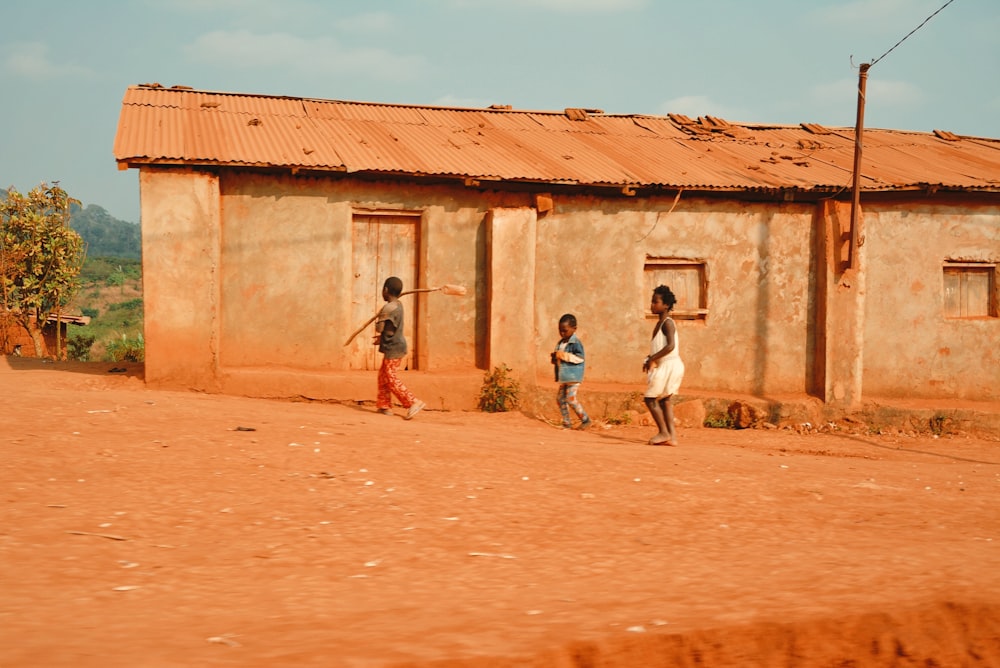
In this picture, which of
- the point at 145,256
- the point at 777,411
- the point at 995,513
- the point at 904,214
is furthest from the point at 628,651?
the point at 904,214

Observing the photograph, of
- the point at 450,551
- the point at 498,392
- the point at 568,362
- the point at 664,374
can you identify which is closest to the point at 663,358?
the point at 664,374

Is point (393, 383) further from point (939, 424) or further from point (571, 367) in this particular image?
point (939, 424)

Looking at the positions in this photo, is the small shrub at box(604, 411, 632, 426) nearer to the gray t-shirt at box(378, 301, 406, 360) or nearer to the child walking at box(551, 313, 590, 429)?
the child walking at box(551, 313, 590, 429)

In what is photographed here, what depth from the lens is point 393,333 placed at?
877 cm

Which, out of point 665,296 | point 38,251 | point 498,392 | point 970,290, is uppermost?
point 38,251

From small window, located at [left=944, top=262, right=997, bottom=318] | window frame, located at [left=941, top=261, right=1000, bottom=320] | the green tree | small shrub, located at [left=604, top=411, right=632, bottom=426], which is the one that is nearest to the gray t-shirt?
small shrub, located at [left=604, top=411, right=632, bottom=426]

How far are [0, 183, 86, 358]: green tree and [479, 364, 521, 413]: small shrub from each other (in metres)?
11.0

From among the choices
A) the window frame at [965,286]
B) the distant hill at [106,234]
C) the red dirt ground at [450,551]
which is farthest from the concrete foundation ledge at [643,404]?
the distant hill at [106,234]

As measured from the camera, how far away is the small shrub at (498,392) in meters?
10.5

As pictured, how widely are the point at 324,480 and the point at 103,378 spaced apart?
5.63 metres

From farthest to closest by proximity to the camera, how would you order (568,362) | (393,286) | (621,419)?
(621,419)
(568,362)
(393,286)

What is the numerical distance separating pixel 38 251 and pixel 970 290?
16922 mm

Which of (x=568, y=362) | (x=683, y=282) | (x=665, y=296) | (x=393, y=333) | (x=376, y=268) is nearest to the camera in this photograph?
(x=665, y=296)

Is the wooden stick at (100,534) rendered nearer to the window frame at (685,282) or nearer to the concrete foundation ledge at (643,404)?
the concrete foundation ledge at (643,404)
